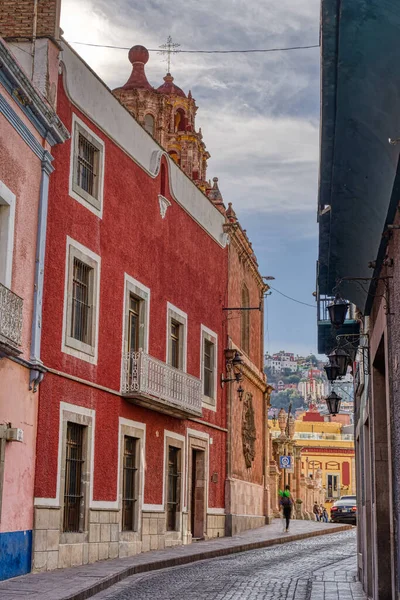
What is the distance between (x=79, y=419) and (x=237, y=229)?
12.5 metres

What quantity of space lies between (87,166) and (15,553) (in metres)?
7.31

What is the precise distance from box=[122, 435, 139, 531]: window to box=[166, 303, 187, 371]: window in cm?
301

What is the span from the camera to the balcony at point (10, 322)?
1211 centimetres

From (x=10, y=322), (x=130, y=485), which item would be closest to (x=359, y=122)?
(x=10, y=322)

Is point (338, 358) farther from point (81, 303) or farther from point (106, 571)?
point (81, 303)

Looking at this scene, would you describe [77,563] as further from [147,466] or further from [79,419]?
[147,466]

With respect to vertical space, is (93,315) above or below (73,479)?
above

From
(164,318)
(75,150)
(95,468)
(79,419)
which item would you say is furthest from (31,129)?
(164,318)

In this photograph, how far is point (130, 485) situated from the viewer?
61.2 feet

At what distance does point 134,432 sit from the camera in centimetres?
1858

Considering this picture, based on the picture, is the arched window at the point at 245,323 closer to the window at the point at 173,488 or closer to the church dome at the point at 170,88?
the window at the point at 173,488

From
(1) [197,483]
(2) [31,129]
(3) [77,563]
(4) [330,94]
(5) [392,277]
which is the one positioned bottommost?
(3) [77,563]

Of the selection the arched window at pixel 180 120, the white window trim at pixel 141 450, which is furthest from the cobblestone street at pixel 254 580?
the arched window at pixel 180 120

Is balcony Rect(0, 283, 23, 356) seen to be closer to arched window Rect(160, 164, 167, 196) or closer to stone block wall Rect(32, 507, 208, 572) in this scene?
→ stone block wall Rect(32, 507, 208, 572)
